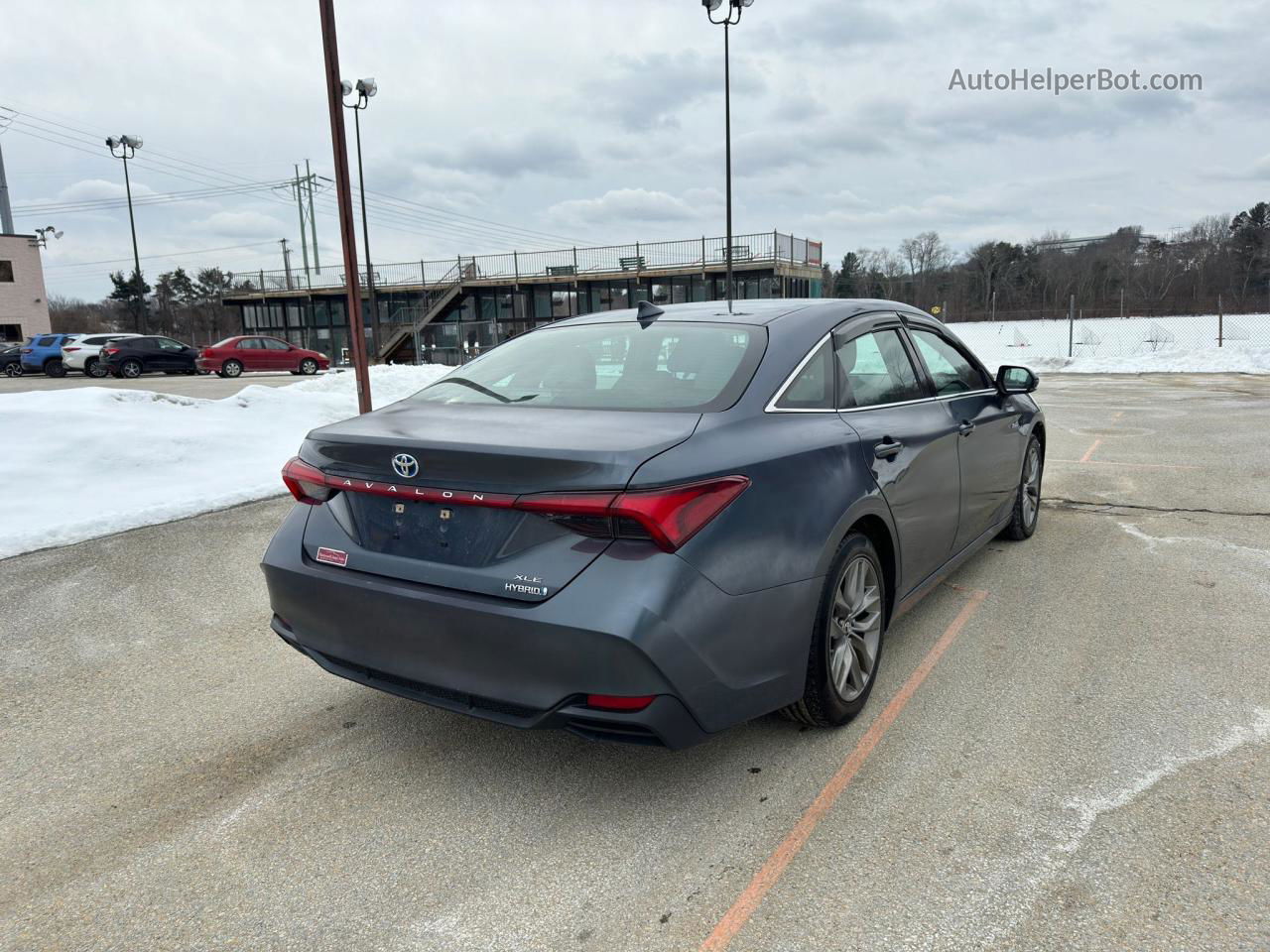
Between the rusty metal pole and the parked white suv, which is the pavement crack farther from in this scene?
the parked white suv

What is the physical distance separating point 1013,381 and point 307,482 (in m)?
4.01

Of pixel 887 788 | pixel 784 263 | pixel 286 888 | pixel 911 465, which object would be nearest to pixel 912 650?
pixel 911 465

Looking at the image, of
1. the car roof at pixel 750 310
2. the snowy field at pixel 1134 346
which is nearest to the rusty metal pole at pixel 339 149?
the car roof at pixel 750 310

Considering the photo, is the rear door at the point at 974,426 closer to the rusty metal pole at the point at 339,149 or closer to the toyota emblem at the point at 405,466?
the toyota emblem at the point at 405,466

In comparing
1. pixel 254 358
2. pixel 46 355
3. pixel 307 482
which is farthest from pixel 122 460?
pixel 46 355

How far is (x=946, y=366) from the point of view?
4465mm

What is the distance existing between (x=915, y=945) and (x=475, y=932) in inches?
43.2

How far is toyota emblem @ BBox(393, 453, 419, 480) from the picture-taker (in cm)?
257

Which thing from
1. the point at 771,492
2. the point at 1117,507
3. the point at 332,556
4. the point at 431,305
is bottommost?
the point at 1117,507

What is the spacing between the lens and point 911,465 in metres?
3.52

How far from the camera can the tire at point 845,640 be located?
286cm

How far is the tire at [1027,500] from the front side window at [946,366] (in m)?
0.88

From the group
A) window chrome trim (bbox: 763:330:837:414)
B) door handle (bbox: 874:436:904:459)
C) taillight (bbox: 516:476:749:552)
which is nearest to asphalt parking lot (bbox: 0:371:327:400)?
window chrome trim (bbox: 763:330:837:414)

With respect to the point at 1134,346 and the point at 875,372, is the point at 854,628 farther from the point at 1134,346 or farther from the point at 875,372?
the point at 1134,346
